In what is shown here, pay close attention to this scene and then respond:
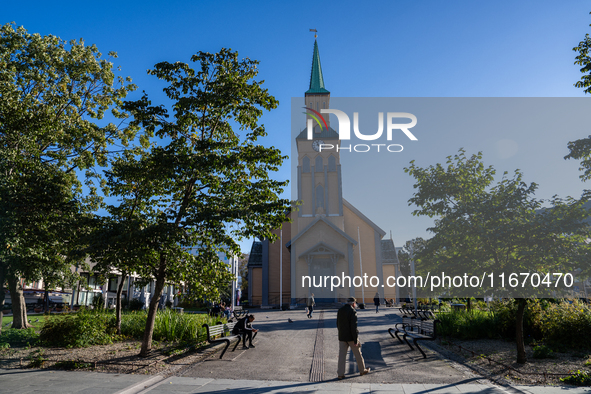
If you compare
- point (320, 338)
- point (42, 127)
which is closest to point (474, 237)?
point (320, 338)

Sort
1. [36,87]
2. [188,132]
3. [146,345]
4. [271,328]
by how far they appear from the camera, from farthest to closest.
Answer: [271,328] < [36,87] < [188,132] < [146,345]

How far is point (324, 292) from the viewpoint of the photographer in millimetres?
33750

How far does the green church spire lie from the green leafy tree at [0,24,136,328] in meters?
29.8

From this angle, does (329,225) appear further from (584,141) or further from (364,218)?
(584,141)

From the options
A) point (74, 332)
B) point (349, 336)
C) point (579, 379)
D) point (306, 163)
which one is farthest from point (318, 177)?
point (579, 379)

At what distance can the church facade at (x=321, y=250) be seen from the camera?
33875 millimetres

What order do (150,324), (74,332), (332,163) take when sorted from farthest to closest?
(332,163), (74,332), (150,324)

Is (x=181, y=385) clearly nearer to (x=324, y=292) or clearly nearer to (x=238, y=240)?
(x=238, y=240)

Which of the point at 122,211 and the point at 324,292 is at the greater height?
the point at 122,211

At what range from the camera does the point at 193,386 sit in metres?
7.16

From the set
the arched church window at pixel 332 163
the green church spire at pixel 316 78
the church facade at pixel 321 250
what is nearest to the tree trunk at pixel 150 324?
the church facade at pixel 321 250

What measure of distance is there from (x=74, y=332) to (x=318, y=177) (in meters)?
29.7

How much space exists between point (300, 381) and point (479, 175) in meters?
6.68

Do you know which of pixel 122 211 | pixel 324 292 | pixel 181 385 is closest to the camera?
pixel 181 385
